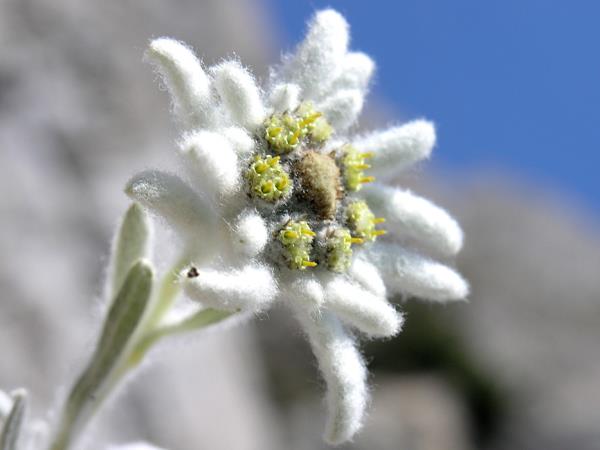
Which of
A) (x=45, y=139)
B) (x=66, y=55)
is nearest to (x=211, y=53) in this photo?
(x=66, y=55)

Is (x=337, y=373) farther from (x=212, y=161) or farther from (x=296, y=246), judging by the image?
(x=212, y=161)

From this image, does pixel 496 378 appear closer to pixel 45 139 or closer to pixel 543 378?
pixel 543 378

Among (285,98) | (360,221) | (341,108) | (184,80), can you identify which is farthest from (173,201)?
(341,108)

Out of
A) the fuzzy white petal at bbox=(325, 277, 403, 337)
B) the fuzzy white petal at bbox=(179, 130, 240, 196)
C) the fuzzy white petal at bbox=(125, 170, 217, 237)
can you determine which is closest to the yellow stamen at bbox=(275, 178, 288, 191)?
the fuzzy white petal at bbox=(179, 130, 240, 196)

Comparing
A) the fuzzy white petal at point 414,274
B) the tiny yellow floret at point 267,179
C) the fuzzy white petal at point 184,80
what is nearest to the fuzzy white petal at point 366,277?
the fuzzy white petal at point 414,274

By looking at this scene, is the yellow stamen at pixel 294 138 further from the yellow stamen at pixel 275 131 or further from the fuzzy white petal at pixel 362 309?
the fuzzy white petal at pixel 362 309

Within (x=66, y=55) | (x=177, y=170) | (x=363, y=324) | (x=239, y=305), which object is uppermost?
(x=66, y=55)

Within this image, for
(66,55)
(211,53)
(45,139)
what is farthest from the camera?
(211,53)
